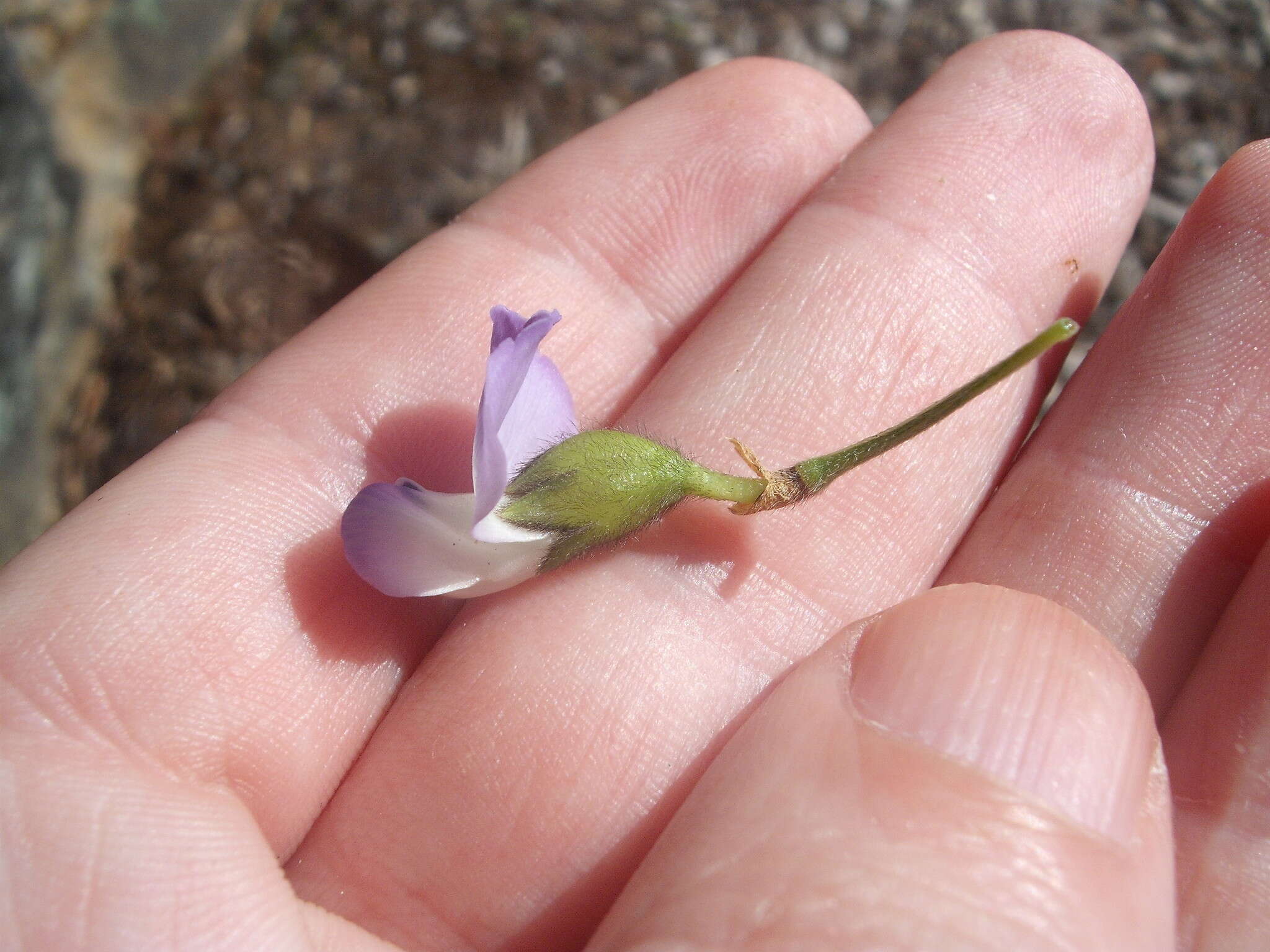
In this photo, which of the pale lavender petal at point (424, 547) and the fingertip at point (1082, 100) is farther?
the fingertip at point (1082, 100)

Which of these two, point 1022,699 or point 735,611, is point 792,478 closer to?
point 735,611

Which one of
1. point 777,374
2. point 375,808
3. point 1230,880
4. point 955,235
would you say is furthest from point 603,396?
point 1230,880

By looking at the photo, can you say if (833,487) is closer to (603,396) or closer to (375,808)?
(603,396)

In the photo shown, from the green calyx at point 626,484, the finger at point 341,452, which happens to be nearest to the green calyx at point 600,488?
the green calyx at point 626,484

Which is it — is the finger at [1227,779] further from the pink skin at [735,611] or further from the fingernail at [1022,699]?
the fingernail at [1022,699]

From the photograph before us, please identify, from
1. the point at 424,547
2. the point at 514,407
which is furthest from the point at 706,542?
the point at 424,547
